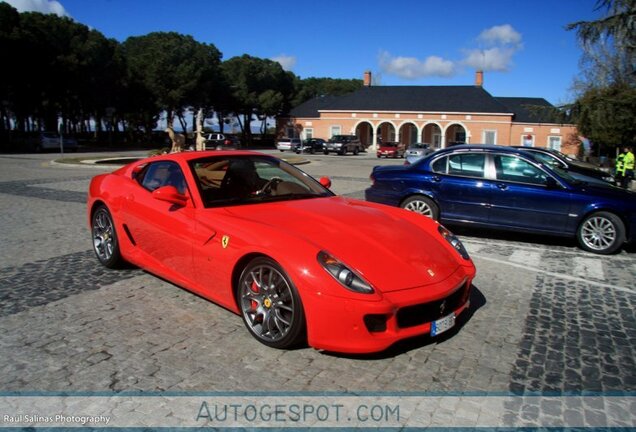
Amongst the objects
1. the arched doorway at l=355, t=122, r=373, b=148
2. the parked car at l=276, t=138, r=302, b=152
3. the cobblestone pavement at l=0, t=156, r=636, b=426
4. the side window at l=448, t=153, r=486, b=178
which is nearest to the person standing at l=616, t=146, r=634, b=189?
the side window at l=448, t=153, r=486, b=178

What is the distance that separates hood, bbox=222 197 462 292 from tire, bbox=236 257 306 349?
1.12 feet

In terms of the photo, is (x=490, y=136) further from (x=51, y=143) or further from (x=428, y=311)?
(x=428, y=311)

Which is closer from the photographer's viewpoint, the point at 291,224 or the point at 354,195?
the point at 291,224

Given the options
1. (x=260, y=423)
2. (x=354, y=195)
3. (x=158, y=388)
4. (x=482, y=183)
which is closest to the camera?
(x=260, y=423)

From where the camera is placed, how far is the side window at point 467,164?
8641mm

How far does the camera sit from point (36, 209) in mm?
10758

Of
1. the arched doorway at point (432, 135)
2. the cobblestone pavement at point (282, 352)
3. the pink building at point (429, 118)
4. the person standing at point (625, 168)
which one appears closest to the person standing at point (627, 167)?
the person standing at point (625, 168)

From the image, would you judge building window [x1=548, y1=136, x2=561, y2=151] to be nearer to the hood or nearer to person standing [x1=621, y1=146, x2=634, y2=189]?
person standing [x1=621, y1=146, x2=634, y2=189]

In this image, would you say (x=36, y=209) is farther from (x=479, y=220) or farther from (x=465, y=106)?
(x=465, y=106)

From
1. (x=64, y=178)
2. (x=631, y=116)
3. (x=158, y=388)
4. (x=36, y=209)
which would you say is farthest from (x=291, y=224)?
(x=631, y=116)

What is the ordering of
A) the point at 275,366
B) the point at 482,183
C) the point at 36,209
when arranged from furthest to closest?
the point at 36,209
the point at 482,183
the point at 275,366

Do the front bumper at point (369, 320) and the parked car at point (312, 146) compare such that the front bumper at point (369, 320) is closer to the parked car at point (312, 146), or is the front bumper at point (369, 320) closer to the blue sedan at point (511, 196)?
the blue sedan at point (511, 196)

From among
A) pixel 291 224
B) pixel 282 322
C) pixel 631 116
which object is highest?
pixel 631 116

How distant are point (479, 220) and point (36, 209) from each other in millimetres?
8913
